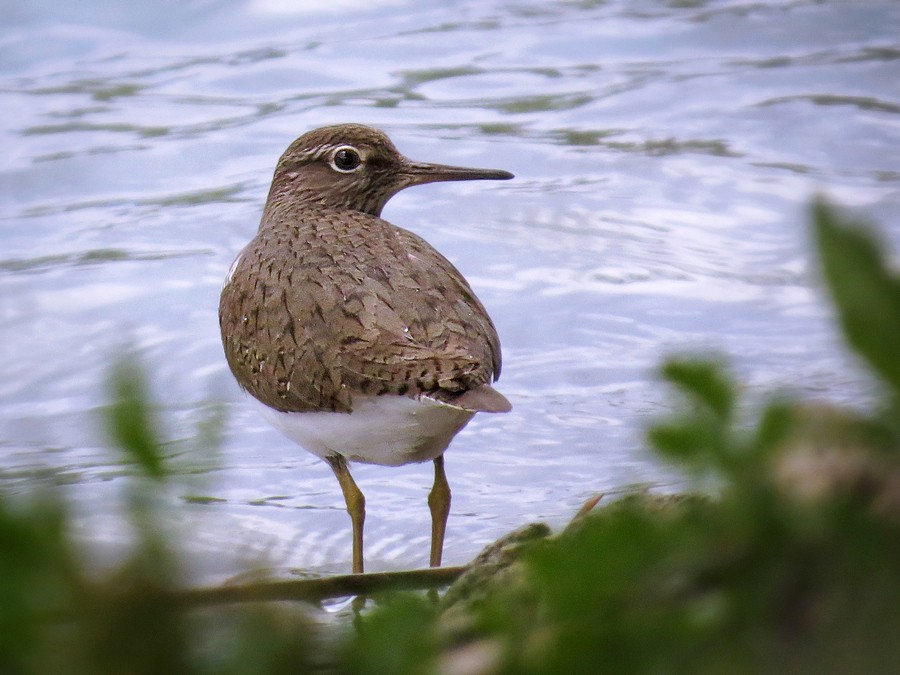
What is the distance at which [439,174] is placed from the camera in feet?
16.9

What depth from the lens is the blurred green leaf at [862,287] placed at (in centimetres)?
82

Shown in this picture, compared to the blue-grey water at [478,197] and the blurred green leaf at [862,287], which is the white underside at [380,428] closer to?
the blue-grey water at [478,197]

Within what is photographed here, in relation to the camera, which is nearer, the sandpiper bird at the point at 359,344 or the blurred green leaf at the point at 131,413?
the blurred green leaf at the point at 131,413

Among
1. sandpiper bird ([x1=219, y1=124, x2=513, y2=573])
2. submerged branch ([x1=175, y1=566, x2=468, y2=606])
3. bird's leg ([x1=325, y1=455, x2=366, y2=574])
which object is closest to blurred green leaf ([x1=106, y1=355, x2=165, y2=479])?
submerged branch ([x1=175, y1=566, x2=468, y2=606])

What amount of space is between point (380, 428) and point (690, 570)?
114 inches

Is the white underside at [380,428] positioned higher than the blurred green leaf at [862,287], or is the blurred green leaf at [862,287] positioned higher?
the blurred green leaf at [862,287]

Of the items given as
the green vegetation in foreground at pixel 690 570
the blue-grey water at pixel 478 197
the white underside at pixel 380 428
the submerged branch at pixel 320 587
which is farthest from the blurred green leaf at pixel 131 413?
the blue-grey water at pixel 478 197

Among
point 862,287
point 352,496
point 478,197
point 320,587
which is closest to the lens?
point 862,287

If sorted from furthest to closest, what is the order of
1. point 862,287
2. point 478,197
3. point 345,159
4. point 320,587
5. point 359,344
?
1. point 478,197
2. point 345,159
3. point 359,344
4. point 320,587
5. point 862,287

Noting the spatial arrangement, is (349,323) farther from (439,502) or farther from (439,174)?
(439,174)

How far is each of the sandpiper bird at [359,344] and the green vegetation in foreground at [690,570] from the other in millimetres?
2340

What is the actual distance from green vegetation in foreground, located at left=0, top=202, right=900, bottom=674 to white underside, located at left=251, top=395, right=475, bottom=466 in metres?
2.50

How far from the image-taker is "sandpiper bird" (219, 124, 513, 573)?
11.7 feet

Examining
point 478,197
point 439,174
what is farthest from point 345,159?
point 478,197
